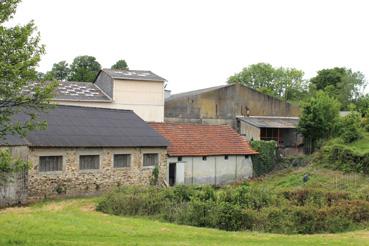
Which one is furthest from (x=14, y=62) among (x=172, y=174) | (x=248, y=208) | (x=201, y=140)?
(x=201, y=140)

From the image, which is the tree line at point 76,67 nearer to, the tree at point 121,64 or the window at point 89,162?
the tree at point 121,64

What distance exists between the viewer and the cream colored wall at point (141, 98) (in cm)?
4156

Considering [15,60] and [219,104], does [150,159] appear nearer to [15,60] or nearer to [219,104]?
[219,104]

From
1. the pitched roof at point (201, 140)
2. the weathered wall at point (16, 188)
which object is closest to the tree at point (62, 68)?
the pitched roof at point (201, 140)

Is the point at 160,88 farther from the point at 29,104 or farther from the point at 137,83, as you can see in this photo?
the point at 29,104

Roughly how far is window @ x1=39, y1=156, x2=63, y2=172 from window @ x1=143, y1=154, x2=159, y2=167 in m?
5.89

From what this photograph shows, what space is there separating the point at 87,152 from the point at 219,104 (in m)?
19.9

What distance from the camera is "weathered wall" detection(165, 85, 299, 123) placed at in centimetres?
4475

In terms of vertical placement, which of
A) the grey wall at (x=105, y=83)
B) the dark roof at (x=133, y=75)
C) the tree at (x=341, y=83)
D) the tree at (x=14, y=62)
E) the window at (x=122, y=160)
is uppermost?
the tree at (x=341, y=83)

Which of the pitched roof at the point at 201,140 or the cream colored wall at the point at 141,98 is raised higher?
the cream colored wall at the point at 141,98

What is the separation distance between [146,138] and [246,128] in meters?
14.1

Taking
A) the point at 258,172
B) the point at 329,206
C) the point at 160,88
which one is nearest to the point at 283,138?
the point at 258,172

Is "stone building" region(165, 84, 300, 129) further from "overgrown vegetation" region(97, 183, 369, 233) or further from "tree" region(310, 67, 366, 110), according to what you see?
"tree" region(310, 67, 366, 110)

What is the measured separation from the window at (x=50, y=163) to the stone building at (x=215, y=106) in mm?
19190
